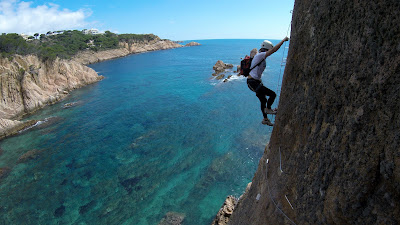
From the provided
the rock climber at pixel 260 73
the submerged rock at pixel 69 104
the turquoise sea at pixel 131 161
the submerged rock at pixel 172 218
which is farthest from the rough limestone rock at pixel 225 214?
the submerged rock at pixel 69 104

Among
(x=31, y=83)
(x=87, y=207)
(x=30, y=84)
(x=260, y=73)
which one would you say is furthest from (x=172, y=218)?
(x=31, y=83)

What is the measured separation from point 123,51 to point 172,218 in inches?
5173

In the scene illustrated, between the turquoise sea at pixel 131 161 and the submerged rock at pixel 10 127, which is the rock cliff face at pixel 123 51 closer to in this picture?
the turquoise sea at pixel 131 161

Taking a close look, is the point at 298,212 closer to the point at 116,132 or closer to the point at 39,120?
the point at 116,132

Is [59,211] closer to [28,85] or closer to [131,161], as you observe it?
[131,161]

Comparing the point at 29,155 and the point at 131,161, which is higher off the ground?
the point at 29,155

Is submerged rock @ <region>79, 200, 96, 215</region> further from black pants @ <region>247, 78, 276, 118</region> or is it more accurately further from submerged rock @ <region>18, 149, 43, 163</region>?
black pants @ <region>247, 78, 276, 118</region>

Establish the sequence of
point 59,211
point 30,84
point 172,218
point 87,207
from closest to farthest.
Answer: point 172,218
point 59,211
point 87,207
point 30,84

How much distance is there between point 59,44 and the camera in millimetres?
95812

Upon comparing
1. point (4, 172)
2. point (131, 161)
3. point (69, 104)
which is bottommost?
point (131, 161)

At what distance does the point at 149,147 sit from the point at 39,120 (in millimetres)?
21852

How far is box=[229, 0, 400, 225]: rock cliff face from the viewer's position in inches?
109

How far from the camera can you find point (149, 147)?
25328mm

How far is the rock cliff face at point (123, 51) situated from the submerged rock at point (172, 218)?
98.9 metres
